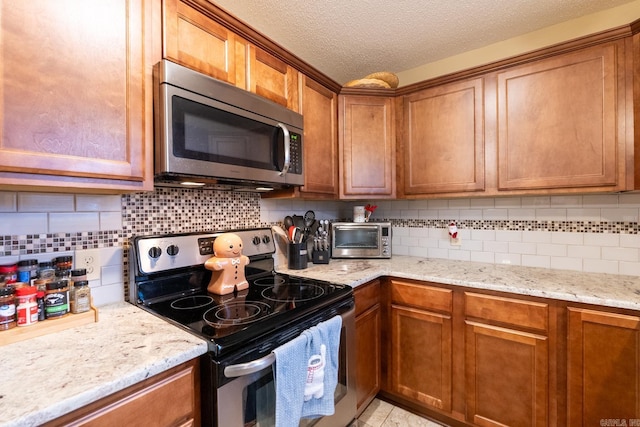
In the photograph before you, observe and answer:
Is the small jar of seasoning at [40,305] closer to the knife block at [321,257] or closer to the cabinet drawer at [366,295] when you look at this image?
the cabinet drawer at [366,295]

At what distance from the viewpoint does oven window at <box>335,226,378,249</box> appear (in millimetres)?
2188

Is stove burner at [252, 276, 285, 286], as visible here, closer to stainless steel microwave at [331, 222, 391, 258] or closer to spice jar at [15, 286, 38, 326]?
stainless steel microwave at [331, 222, 391, 258]

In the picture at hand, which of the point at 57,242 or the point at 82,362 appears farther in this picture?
the point at 57,242

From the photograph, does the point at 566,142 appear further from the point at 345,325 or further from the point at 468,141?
the point at 345,325

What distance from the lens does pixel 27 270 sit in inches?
39.2

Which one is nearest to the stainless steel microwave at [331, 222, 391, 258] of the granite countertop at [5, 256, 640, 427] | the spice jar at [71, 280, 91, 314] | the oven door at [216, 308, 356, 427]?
the granite countertop at [5, 256, 640, 427]

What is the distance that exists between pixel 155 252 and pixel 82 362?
56 cm

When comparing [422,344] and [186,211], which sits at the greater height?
[186,211]

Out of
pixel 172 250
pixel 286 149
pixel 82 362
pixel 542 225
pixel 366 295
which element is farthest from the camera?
pixel 542 225

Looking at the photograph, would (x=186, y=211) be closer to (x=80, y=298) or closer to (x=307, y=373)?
(x=80, y=298)

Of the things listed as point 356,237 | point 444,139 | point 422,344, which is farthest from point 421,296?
point 444,139

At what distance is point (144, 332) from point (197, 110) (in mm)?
831

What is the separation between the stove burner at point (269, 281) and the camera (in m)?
1.57

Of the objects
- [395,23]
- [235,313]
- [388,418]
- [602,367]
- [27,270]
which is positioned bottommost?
[388,418]
